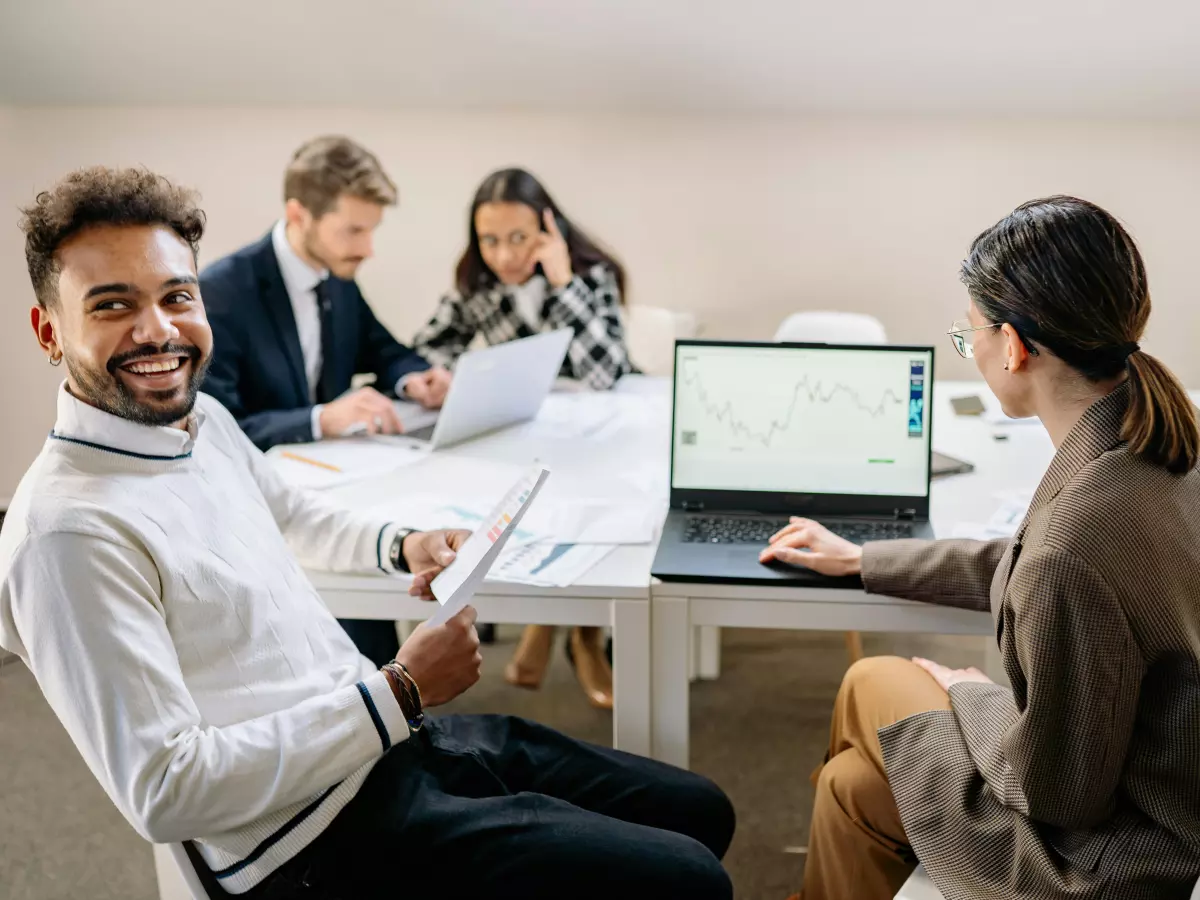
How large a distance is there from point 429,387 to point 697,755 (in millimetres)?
1018

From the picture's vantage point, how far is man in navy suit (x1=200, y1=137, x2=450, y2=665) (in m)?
2.32

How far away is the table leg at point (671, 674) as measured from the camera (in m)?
1.56

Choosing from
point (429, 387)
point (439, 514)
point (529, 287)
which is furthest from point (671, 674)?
point (529, 287)

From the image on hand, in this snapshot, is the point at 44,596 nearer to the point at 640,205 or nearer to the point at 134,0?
the point at 134,0

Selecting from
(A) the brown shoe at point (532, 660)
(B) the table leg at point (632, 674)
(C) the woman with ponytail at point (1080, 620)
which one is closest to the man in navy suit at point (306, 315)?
(A) the brown shoe at point (532, 660)

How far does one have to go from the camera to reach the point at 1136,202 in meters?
3.71

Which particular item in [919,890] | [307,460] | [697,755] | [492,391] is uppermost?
[492,391]

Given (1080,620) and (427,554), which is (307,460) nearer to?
(427,554)

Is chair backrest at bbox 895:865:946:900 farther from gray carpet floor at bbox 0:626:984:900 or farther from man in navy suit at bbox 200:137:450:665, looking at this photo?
man in navy suit at bbox 200:137:450:665

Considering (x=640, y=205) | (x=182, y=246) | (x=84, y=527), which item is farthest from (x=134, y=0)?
(x=84, y=527)

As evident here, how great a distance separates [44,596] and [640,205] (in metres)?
3.11

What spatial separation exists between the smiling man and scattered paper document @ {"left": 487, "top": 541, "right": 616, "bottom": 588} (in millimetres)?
225

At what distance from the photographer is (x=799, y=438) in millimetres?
1771

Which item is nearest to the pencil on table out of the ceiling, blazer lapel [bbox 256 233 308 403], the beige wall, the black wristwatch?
blazer lapel [bbox 256 233 308 403]
